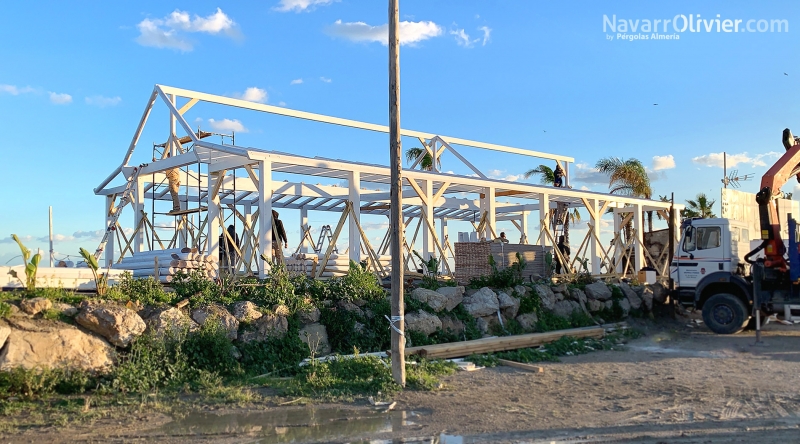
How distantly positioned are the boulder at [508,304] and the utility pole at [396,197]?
5.99 metres

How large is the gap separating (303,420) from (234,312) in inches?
144

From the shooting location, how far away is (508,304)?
1590 centimetres

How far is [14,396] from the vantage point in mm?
9281

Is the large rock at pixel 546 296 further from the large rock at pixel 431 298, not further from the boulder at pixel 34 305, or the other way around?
the boulder at pixel 34 305

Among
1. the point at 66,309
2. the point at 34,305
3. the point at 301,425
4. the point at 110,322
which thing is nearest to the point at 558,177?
the point at 110,322

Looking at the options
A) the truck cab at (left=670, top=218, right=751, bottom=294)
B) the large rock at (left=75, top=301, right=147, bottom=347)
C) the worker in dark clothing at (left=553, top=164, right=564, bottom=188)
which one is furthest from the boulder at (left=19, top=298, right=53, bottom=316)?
the worker in dark clothing at (left=553, top=164, right=564, bottom=188)

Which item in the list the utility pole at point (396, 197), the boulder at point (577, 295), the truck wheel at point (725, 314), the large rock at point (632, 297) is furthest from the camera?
the large rock at point (632, 297)

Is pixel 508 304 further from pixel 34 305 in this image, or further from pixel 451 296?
pixel 34 305

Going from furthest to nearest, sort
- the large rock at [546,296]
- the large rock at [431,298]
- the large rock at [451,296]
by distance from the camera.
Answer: the large rock at [546,296] → the large rock at [451,296] → the large rock at [431,298]

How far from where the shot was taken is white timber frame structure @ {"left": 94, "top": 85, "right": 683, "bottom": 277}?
16.3 metres

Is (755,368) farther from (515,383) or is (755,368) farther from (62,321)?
(62,321)

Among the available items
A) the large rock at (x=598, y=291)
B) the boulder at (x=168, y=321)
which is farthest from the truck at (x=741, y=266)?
the boulder at (x=168, y=321)

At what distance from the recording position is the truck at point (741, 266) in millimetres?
15594

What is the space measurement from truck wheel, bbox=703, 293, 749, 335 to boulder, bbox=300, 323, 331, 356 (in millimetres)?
9655
